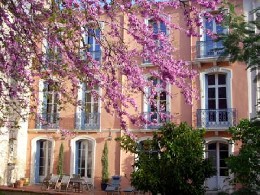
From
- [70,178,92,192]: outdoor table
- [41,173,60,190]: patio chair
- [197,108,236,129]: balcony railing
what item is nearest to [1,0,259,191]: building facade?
[197,108,236,129]: balcony railing

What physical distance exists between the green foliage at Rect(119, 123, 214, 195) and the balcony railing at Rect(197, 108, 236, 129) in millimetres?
6733

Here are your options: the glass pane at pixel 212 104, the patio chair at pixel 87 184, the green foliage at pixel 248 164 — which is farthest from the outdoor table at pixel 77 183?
the green foliage at pixel 248 164

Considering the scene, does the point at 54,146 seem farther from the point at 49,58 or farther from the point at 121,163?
the point at 49,58

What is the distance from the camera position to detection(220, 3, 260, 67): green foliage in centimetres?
843

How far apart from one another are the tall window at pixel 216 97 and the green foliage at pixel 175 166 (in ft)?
22.8

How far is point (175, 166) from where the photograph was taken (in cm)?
1070

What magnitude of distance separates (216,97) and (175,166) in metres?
8.19

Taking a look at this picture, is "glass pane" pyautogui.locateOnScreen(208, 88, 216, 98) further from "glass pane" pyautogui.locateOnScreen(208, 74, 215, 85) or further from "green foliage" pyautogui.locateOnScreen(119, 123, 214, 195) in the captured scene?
"green foliage" pyautogui.locateOnScreen(119, 123, 214, 195)

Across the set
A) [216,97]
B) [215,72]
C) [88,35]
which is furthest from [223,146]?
[88,35]

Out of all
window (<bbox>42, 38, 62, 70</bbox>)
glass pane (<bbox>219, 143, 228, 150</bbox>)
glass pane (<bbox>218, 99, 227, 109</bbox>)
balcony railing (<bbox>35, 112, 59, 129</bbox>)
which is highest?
glass pane (<bbox>218, 99, 227, 109</bbox>)

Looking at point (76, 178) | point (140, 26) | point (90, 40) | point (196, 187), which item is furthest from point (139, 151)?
point (90, 40)

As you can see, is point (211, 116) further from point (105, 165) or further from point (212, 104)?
point (105, 165)

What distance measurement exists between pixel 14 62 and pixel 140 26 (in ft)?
7.50

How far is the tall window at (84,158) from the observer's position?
1989 cm
